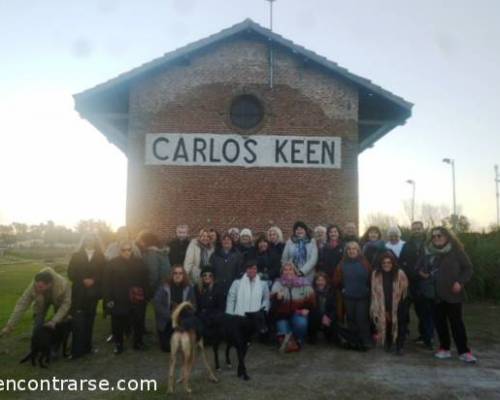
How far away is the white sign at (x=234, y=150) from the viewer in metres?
12.0

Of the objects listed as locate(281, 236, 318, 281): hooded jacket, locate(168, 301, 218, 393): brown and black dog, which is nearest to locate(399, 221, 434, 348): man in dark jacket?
locate(281, 236, 318, 281): hooded jacket

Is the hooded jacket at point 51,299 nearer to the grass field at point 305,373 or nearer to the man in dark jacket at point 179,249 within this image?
the grass field at point 305,373

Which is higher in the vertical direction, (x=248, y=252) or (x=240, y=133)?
(x=240, y=133)

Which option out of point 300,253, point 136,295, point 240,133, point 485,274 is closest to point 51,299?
point 136,295

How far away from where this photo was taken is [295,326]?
713 cm

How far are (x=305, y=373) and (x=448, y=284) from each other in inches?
89.8

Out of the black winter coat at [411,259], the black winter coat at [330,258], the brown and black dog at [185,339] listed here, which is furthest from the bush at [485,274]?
the brown and black dog at [185,339]

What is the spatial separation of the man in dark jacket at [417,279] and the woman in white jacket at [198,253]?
9.89ft

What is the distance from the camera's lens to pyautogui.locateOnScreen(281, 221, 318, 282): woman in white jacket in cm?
771

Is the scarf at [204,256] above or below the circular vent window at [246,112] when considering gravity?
below

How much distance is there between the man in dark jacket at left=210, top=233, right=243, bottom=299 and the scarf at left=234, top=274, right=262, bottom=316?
470 millimetres

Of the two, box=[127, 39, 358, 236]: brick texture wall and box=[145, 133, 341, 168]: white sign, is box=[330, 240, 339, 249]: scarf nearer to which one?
box=[127, 39, 358, 236]: brick texture wall

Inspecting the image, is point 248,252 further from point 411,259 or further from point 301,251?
point 411,259

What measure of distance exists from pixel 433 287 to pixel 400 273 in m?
0.50
